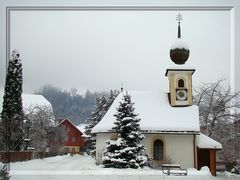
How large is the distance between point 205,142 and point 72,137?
19.1ft

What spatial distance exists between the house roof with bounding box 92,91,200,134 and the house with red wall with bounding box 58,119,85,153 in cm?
91

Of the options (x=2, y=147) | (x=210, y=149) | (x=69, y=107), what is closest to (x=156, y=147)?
(x=210, y=149)

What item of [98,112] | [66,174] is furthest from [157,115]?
[66,174]

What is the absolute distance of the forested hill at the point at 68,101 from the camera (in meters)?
15.2

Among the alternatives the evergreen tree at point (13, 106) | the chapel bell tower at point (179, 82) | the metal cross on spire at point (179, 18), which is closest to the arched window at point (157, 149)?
the chapel bell tower at point (179, 82)

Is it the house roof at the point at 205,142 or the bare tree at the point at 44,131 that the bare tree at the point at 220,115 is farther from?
the bare tree at the point at 44,131

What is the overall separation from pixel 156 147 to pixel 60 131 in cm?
449

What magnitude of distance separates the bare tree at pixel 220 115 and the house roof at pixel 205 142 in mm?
785

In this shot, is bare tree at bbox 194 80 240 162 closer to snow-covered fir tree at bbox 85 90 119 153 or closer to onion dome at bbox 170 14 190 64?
onion dome at bbox 170 14 190 64

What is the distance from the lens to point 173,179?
13953 millimetres

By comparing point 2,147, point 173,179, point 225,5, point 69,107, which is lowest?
point 173,179

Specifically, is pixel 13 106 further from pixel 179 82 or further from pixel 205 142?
pixel 179 82

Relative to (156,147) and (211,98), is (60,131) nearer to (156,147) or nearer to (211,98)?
(156,147)

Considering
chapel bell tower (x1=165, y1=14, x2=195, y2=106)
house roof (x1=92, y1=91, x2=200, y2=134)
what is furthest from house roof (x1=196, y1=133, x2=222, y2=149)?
chapel bell tower (x1=165, y1=14, x2=195, y2=106)
